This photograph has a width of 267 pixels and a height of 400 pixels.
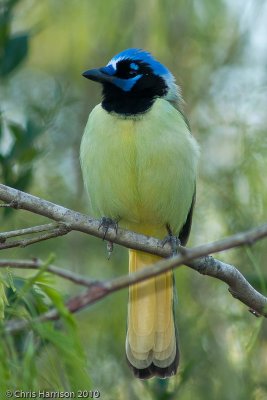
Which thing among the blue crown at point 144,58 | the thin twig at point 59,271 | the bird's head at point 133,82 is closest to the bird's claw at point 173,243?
the bird's head at point 133,82

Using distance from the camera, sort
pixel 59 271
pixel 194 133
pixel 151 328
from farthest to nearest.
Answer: pixel 194 133, pixel 151 328, pixel 59 271

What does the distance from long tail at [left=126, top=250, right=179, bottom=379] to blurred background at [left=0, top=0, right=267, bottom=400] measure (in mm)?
332

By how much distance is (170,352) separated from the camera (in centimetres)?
448

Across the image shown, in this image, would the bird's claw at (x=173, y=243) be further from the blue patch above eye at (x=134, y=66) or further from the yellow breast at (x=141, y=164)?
the blue patch above eye at (x=134, y=66)

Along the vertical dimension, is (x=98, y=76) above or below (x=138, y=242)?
above

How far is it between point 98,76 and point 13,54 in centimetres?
72

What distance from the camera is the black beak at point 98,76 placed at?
478 centimetres

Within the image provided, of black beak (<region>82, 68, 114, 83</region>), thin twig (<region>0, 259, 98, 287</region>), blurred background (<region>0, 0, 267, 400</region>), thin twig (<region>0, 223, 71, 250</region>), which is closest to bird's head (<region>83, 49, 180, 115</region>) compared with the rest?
black beak (<region>82, 68, 114, 83</region>)

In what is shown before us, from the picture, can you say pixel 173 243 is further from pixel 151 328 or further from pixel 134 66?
pixel 134 66

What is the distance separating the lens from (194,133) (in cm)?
677

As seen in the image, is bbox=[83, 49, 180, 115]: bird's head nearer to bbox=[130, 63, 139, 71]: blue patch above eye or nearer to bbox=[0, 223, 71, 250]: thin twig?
bbox=[130, 63, 139, 71]: blue patch above eye

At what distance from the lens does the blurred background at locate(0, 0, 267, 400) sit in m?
5.32

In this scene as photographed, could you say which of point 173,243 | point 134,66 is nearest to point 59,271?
point 173,243

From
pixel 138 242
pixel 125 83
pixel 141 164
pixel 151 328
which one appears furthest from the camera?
pixel 125 83
